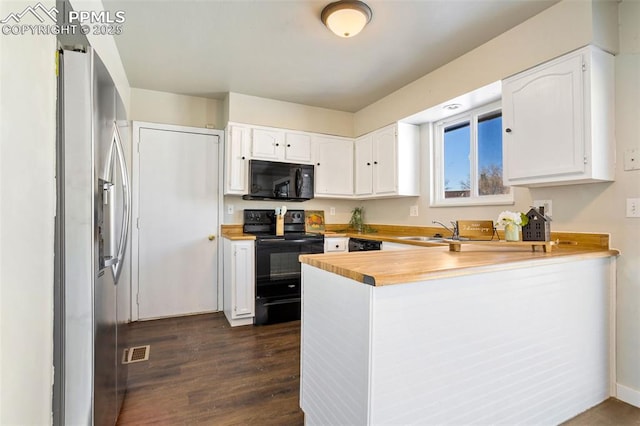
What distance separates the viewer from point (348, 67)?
2.92 meters

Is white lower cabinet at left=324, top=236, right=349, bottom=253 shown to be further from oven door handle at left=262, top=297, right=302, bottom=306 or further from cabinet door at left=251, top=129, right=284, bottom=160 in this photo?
cabinet door at left=251, top=129, right=284, bottom=160

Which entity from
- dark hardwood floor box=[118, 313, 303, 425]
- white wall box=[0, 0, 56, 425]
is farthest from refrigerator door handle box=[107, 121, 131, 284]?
dark hardwood floor box=[118, 313, 303, 425]

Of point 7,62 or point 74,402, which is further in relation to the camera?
point 74,402

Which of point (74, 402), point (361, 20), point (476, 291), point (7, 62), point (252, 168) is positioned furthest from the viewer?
point (252, 168)

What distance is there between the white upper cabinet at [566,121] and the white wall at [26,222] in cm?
260

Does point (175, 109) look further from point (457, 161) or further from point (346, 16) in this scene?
point (457, 161)

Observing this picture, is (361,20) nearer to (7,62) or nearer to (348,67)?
(348,67)

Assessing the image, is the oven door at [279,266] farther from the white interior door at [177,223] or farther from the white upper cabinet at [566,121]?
the white upper cabinet at [566,121]

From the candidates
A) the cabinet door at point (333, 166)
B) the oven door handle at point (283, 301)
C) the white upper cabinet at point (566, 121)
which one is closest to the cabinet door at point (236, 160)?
the cabinet door at point (333, 166)

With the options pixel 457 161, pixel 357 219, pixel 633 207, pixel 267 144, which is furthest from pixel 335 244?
pixel 633 207

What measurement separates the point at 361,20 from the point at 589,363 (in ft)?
8.35

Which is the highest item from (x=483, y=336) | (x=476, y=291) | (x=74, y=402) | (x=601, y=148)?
(x=601, y=148)

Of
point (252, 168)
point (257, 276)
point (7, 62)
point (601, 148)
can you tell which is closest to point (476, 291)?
point (601, 148)

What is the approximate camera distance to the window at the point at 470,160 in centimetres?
281
